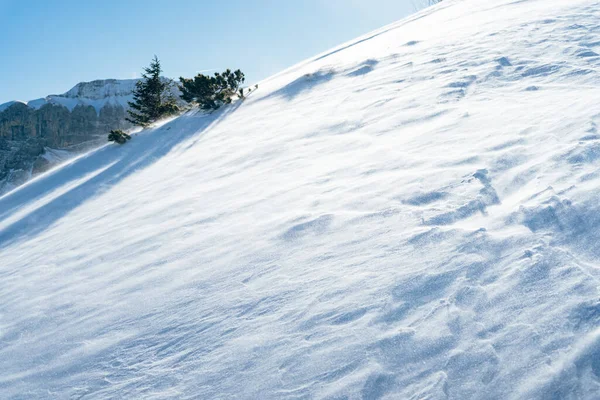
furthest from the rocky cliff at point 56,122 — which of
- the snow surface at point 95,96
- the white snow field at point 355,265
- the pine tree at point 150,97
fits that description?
the white snow field at point 355,265

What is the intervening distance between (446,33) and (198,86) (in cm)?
794

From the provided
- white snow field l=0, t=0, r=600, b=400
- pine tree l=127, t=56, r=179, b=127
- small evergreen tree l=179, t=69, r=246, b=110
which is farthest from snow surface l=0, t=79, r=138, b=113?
white snow field l=0, t=0, r=600, b=400

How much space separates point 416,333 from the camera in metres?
2.08

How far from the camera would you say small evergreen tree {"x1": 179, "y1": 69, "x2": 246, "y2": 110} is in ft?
37.7

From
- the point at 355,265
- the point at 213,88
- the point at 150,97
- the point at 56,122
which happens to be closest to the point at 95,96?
the point at 56,122

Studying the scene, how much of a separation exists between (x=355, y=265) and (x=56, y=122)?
110 metres

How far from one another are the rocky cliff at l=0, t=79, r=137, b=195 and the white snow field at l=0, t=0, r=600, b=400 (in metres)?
87.6

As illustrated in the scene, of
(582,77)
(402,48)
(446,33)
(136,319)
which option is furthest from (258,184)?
(446,33)

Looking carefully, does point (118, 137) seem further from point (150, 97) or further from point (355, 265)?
point (355, 265)

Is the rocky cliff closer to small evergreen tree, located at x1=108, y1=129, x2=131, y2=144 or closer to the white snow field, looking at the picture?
small evergreen tree, located at x1=108, y1=129, x2=131, y2=144

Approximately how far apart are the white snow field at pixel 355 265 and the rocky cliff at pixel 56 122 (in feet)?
288

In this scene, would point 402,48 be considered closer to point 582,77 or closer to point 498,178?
point 582,77

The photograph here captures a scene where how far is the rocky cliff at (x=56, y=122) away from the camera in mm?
78688

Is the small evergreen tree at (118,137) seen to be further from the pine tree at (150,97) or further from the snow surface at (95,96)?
→ the snow surface at (95,96)
